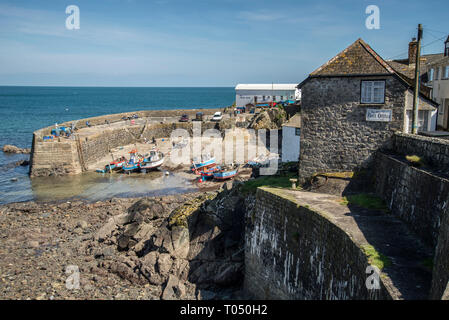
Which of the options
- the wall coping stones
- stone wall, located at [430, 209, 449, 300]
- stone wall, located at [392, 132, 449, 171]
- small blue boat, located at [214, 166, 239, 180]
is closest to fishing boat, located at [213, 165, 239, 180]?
small blue boat, located at [214, 166, 239, 180]

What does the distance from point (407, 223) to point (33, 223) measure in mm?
22300

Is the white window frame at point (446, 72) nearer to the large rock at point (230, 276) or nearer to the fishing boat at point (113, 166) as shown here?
the large rock at point (230, 276)

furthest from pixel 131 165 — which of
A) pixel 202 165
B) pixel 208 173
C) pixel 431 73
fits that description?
→ pixel 431 73

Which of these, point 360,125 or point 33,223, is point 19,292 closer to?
point 33,223

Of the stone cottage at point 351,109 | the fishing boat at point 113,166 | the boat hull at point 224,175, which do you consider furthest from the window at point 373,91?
the fishing boat at point 113,166

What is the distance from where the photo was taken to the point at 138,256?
62.1ft

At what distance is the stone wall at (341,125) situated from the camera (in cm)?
1484

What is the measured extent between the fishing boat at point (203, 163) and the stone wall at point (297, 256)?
19.9 meters

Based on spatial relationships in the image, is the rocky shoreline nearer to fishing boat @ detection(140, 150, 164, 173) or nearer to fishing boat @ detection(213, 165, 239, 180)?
fishing boat @ detection(213, 165, 239, 180)

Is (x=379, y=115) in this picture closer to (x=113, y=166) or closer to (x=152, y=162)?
(x=152, y=162)

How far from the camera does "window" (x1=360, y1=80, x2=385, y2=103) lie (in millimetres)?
14773

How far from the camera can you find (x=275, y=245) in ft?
45.8

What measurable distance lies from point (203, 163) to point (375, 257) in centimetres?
2783

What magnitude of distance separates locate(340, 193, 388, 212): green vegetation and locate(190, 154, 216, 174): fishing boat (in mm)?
22485
